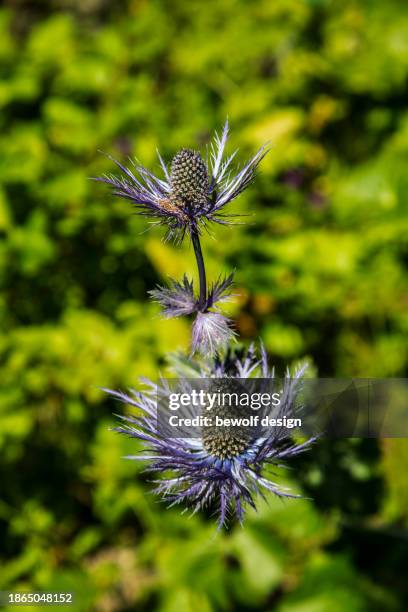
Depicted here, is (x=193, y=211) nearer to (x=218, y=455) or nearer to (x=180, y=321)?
(x=218, y=455)

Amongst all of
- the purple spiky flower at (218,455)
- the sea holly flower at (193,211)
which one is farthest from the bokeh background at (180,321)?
the sea holly flower at (193,211)

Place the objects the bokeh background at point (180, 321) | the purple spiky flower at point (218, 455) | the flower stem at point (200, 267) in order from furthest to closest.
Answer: the bokeh background at point (180, 321), the purple spiky flower at point (218, 455), the flower stem at point (200, 267)

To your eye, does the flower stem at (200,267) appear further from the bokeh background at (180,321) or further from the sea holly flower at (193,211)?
the bokeh background at (180,321)

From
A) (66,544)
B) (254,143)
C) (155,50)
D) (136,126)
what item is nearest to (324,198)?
(254,143)

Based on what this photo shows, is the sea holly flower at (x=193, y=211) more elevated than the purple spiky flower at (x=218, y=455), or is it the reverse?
the sea holly flower at (x=193, y=211)

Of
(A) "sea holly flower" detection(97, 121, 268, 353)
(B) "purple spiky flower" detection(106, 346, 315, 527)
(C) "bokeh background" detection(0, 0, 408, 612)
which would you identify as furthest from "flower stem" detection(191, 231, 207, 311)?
(C) "bokeh background" detection(0, 0, 408, 612)
